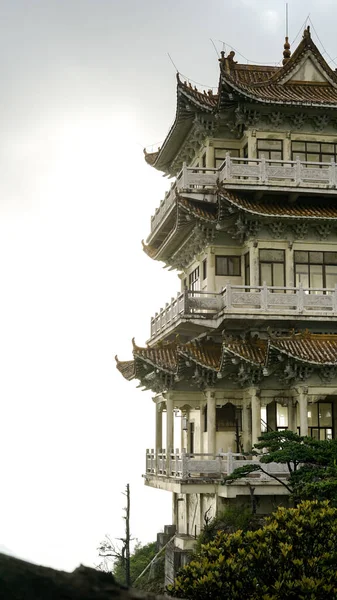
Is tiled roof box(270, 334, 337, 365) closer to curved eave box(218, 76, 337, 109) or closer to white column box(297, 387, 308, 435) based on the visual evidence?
white column box(297, 387, 308, 435)

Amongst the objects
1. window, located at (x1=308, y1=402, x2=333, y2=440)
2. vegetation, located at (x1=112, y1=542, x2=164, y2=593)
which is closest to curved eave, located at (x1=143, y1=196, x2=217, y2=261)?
window, located at (x1=308, y1=402, x2=333, y2=440)

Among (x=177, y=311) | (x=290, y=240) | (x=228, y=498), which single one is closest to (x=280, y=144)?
(x=290, y=240)

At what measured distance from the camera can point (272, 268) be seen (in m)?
31.5

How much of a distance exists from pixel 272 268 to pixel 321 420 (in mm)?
5855

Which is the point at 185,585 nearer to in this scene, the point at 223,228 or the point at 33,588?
the point at 33,588

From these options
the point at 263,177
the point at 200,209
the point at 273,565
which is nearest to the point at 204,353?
the point at 200,209

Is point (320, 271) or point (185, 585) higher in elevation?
point (320, 271)

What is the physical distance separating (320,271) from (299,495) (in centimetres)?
1063

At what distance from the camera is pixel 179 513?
34594mm

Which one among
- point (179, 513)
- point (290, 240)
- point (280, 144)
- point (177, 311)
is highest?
point (280, 144)

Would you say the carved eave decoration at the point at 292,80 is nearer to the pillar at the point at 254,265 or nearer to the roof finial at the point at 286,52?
the roof finial at the point at 286,52

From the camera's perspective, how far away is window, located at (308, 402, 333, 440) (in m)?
31.1

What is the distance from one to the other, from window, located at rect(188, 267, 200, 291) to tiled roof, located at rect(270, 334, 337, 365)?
608 cm

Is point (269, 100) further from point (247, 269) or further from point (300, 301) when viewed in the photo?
point (300, 301)
